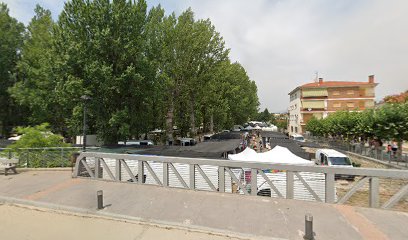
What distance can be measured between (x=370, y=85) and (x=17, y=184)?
207 ft

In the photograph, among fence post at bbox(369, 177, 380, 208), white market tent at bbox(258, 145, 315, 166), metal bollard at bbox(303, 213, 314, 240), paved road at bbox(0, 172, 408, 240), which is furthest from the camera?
white market tent at bbox(258, 145, 315, 166)

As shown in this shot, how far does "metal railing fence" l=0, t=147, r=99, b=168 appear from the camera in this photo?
43.9 feet

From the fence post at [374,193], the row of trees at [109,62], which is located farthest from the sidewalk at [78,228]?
the row of trees at [109,62]

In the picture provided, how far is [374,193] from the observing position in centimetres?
704

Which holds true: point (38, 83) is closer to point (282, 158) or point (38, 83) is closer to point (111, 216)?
point (111, 216)

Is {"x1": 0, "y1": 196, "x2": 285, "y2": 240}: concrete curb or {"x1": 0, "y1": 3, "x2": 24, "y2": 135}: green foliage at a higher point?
{"x1": 0, "y1": 3, "x2": 24, "y2": 135}: green foliage

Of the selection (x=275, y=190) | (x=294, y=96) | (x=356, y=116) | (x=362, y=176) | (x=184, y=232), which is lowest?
(x=184, y=232)

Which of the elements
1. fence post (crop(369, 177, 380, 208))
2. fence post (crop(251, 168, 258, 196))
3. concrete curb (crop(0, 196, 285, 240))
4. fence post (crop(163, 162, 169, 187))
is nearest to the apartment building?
fence post (crop(369, 177, 380, 208))

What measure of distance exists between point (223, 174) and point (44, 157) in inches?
428

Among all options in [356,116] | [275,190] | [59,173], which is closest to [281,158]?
[275,190]

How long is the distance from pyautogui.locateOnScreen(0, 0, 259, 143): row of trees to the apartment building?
34802mm

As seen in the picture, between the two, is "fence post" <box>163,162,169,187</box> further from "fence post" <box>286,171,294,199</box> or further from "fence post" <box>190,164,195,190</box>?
"fence post" <box>286,171,294,199</box>

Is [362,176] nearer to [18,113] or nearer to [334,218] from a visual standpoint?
[334,218]

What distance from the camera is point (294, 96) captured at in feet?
217
